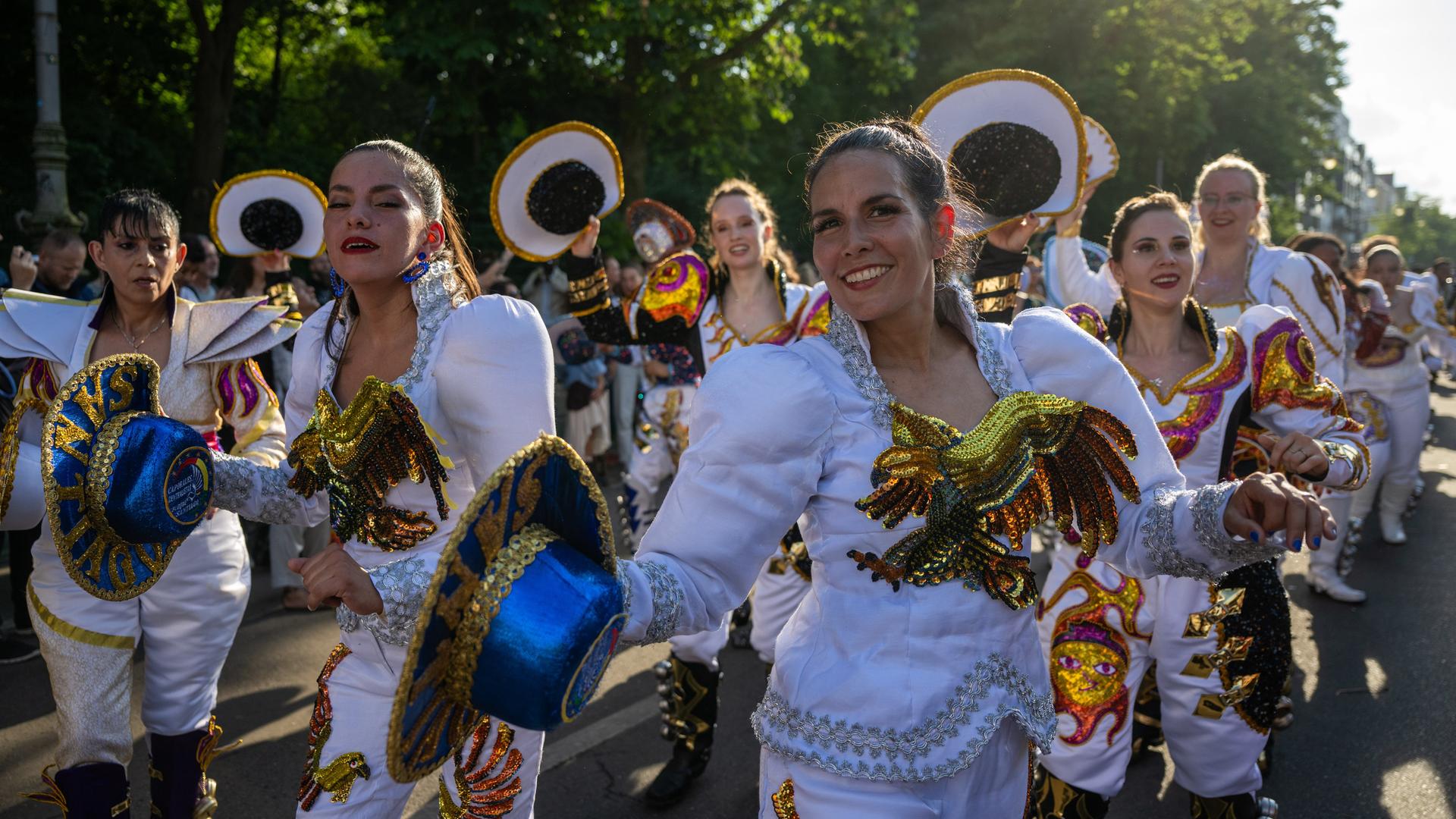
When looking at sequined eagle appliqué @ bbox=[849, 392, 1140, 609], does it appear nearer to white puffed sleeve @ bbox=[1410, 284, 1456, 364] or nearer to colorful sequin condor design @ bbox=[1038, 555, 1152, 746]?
colorful sequin condor design @ bbox=[1038, 555, 1152, 746]

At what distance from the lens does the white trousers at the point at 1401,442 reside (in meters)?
7.59

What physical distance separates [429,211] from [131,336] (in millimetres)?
1431

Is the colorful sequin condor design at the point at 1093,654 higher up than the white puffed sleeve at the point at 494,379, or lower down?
lower down

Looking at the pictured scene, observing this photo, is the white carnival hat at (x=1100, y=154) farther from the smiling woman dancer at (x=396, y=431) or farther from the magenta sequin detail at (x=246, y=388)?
the magenta sequin detail at (x=246, y=388)

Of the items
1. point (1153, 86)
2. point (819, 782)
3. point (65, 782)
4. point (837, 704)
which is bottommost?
point (65, 782)

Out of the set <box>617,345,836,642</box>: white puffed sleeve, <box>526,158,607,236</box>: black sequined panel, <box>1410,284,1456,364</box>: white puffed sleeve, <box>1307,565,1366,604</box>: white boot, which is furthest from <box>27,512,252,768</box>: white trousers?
<box>1410,284,1456,364</box>: white puffed sleeve

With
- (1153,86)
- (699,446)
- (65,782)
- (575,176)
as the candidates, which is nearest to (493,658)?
(699,446)

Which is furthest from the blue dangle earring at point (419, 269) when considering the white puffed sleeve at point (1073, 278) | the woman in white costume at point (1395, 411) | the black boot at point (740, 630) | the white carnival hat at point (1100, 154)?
the woman in white costume at point (1395, 411)

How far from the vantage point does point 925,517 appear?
1.87 metres

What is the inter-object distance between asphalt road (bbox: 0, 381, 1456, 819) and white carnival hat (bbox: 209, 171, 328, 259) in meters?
1.99

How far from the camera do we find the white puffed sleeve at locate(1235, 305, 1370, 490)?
3102 mm

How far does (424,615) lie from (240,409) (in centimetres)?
232

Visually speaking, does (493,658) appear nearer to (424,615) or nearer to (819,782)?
(424,615)

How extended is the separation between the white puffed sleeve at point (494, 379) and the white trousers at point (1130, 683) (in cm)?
163
